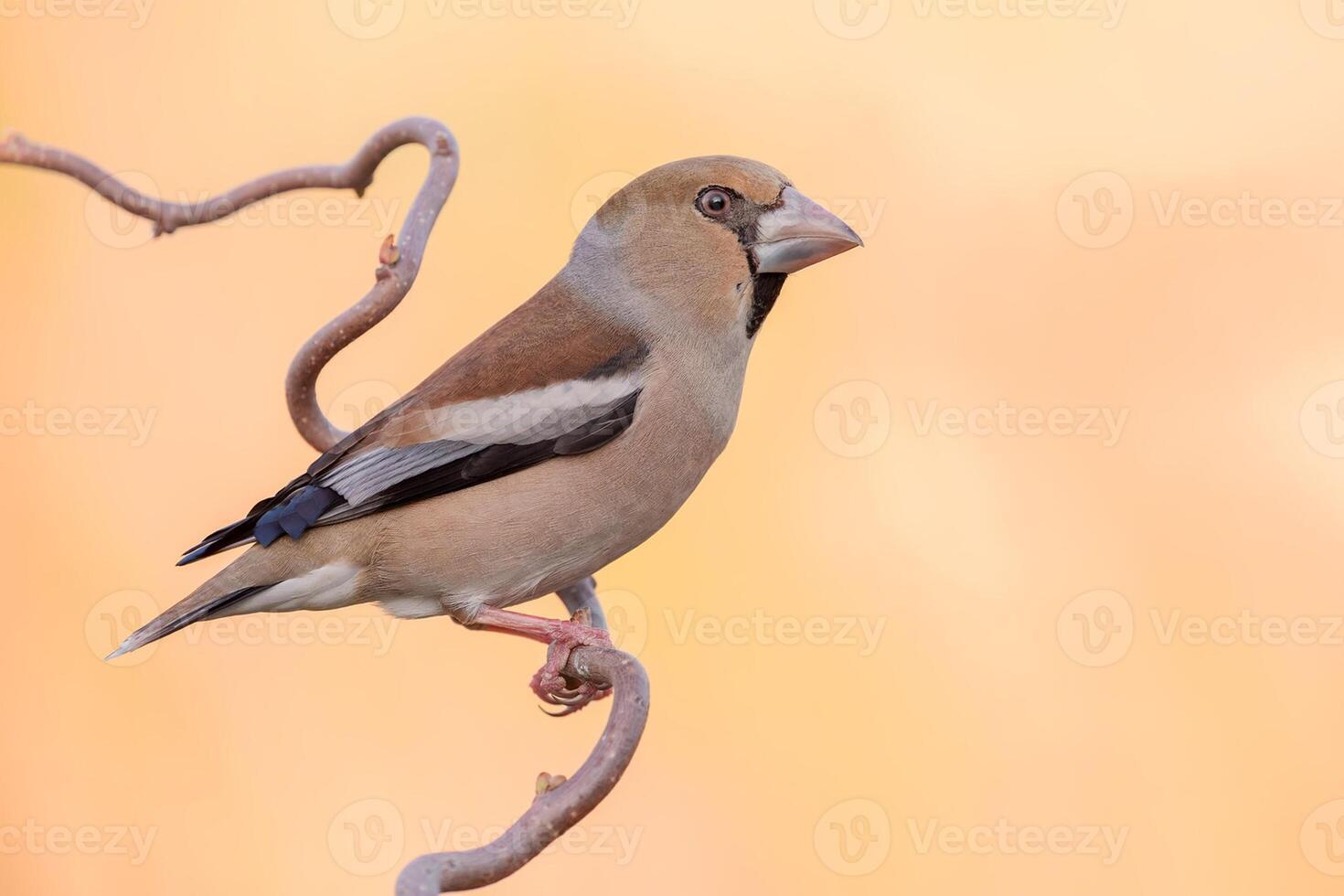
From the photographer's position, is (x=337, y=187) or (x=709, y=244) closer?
(x=709, y=244)

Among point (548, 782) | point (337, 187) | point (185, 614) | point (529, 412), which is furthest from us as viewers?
point (337, 187)

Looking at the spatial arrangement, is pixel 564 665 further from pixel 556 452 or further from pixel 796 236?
pixel 796 236

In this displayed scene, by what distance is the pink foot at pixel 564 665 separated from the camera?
295 centimetres

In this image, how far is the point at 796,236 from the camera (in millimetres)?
2895

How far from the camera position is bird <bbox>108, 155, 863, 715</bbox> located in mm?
2889

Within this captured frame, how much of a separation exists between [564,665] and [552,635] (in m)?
0.07

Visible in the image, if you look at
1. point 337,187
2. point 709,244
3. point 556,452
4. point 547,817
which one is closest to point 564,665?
point 556,452

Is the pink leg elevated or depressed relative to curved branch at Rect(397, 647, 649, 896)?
elevated

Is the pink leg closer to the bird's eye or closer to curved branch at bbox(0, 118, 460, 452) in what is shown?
curved branch at bbox(0, 118, 460, 452)

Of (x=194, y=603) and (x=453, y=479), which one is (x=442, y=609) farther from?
(x=194, y=603)

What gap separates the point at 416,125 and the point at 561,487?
103 cm

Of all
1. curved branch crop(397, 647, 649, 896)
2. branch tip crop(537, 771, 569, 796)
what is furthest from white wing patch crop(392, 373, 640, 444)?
branch tip crop(537, 771, 569, 796)

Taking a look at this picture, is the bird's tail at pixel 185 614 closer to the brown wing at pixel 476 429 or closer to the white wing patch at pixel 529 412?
the brown wing at pixel 476 429

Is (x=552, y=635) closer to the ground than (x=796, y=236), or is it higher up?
closer to the ground
